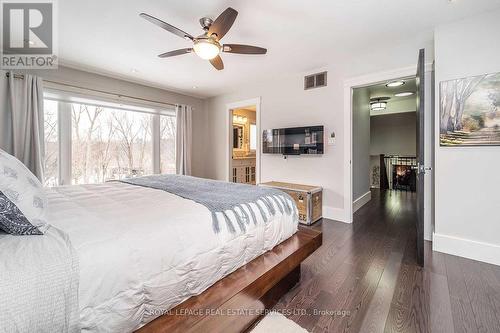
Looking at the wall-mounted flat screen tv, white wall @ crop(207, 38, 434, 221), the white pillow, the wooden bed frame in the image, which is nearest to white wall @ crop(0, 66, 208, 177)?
white wall @ crop(207, 38, 434, 221)

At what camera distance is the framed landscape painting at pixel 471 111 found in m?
Result: 2.16

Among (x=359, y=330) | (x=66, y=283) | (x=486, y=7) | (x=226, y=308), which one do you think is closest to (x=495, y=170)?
(x=486, y=7)

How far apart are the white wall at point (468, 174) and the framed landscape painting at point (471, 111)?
7cm

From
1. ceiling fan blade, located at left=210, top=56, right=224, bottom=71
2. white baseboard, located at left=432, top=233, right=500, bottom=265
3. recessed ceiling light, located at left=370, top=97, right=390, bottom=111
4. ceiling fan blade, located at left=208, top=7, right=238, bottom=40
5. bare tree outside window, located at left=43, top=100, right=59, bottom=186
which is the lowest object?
white baseboard, located at left=432, top=233, right=500, bottom=265

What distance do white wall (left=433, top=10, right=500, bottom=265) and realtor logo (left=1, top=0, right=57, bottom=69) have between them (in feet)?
13.6

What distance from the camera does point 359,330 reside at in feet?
4.47

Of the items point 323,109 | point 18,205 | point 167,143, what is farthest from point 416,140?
point 167,143

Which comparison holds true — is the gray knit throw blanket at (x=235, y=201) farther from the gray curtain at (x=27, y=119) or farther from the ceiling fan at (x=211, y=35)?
the gray curtain at (x=27, y=119)

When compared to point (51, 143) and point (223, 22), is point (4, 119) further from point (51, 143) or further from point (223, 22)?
point (223, 22)

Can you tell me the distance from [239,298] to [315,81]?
136 inches

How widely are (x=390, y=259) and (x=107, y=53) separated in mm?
4357

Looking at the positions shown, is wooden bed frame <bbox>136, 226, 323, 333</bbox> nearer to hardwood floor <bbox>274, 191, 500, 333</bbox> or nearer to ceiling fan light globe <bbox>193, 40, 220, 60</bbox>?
hardwood floor <bbox>274, 191, 500, 333</bbox>

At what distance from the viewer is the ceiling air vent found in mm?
3590

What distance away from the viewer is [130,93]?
4191 millimetres
